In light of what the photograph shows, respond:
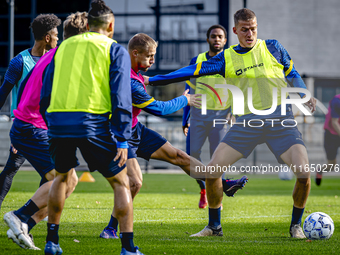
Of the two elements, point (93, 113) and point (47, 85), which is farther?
point (47, 85)

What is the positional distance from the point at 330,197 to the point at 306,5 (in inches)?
813

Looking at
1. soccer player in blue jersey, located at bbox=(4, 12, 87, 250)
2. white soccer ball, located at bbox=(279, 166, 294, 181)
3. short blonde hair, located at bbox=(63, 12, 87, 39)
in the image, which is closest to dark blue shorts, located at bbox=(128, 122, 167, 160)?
soccer player in blue jersey, located at bbox=(4, 12, 87, 250)

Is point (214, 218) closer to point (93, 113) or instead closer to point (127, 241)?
point (127, 241)

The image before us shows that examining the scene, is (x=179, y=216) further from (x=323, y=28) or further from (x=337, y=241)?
(x=323, y=28)

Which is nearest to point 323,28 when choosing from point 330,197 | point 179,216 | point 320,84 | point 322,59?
point 322,59

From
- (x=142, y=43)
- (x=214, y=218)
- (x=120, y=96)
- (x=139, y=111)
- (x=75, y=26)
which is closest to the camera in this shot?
(x=120, y=96)

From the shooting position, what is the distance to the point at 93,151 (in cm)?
389

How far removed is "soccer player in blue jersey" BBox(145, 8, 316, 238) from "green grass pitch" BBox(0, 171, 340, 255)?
43 cm

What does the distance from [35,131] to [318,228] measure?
303 centimetres

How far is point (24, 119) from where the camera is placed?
4902 mm

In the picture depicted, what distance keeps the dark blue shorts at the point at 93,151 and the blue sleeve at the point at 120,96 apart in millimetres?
112

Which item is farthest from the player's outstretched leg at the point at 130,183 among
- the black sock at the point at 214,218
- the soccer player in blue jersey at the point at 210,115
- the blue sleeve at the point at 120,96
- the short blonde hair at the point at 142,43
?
the soccer player in blue jersey at the point at 210,115

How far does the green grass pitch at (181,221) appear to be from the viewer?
182 inches

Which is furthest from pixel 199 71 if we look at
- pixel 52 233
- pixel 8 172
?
pixel 8 172
